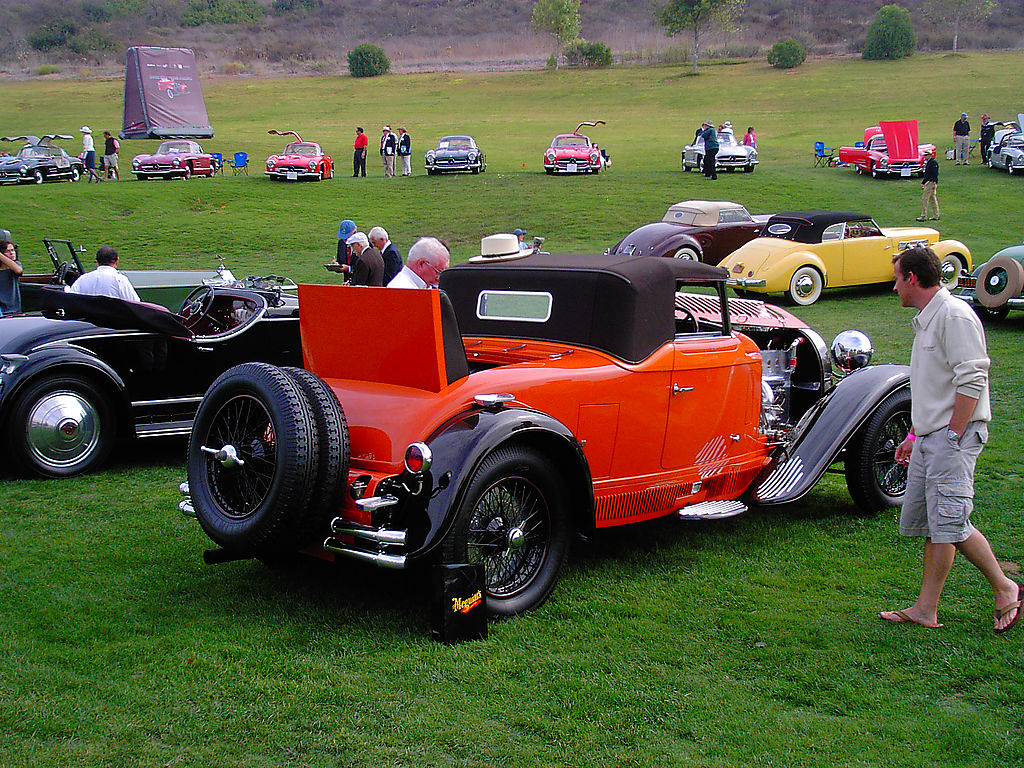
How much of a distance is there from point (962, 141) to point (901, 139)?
564 centimetres

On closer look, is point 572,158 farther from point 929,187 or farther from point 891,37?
point 891,37

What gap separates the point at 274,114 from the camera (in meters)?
56.5

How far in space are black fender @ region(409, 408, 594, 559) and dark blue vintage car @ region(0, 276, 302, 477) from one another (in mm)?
4019

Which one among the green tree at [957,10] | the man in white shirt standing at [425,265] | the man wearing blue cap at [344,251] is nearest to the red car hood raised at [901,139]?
the man wearing blue cap at [344,251]

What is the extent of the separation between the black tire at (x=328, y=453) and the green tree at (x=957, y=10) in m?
85.5

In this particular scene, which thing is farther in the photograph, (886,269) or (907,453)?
(886,269)

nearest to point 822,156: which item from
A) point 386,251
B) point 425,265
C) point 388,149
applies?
point 388,149

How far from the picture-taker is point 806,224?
1559 cm

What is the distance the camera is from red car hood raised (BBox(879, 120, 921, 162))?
28198mm

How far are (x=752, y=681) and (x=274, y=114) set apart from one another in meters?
57.7

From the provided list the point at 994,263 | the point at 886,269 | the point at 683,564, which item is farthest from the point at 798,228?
the point at 683,564

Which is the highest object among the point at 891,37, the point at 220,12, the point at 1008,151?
the point at 220,12

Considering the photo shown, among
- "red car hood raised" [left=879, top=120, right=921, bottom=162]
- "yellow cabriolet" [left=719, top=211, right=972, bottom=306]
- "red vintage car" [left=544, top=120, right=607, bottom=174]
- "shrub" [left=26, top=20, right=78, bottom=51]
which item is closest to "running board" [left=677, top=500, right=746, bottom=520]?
"yellow cabriolet" [left=719, top=211, right=972, bottom=306]

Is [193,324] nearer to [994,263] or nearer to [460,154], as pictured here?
[994,263]
